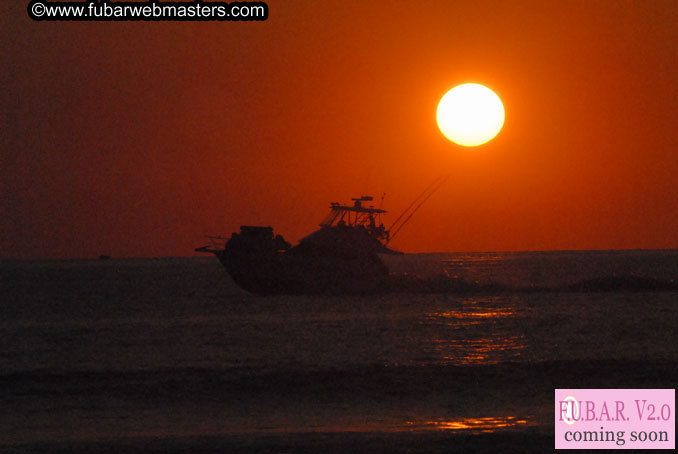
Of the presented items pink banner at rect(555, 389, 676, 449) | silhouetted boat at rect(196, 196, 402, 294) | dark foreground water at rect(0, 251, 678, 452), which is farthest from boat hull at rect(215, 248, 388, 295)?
pink banner at rect(555, 389, 676, 449)

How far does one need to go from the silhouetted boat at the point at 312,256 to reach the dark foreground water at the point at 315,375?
615 inches

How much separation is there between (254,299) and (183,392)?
2211 inches

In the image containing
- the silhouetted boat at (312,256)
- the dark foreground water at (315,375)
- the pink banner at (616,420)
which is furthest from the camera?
the silhouetted boat at (312,256)

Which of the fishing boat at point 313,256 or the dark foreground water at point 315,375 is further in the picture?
the fishing boat at point 313,256

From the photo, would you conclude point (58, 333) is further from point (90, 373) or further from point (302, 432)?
point (302, 432)

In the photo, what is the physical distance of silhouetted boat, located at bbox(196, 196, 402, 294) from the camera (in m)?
79.8

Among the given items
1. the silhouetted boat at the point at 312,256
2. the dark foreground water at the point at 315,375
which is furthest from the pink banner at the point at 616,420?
the silhouetted boat at the point at 312,256

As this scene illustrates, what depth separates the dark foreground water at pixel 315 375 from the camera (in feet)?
65.0

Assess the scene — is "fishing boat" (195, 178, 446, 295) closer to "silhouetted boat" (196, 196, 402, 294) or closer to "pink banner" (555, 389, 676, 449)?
"silhouetted boat" (196, 196, 402, 294)

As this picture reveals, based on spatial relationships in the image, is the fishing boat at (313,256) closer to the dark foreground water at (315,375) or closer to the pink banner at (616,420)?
the dark foreground water at (315,375)

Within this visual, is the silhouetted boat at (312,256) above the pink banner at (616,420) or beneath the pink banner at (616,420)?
above

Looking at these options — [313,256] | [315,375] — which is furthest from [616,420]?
[313,256]

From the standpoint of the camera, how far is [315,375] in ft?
102

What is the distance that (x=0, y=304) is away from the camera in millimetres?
86438
